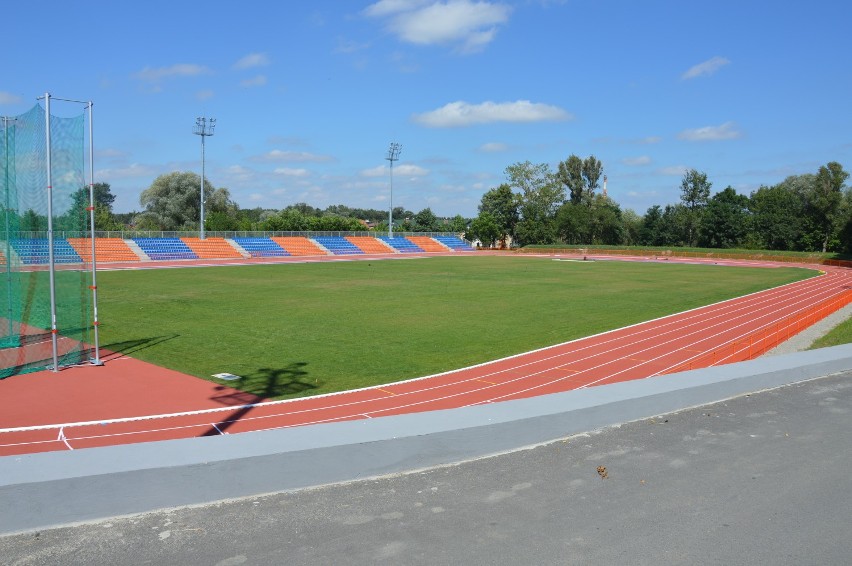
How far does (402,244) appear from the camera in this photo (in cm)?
→ 8625

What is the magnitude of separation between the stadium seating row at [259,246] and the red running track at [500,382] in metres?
34.5

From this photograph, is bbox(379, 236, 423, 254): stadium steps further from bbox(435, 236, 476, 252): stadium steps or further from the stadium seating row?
bbox(435, 236, 476, 252): stadium steps

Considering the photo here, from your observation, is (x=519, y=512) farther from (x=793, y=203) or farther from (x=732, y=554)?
(x=793, y=203)

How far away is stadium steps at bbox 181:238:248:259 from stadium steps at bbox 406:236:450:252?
88.3ft

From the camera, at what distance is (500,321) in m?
22.5

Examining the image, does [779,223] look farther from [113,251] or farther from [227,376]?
[227,376]

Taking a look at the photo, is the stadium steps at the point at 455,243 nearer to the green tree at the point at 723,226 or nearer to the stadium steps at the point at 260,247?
the stadium steps at the point at 260,247

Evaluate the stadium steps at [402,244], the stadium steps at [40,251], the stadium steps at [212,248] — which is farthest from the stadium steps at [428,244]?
the stadium steps at [40,251]

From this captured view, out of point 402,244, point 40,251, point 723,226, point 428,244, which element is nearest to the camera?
point 40,251

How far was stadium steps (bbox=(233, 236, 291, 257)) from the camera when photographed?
69375 mm

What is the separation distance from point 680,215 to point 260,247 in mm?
55578

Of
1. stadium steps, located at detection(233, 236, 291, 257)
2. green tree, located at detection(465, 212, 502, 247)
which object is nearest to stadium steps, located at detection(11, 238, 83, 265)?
stadium steps, located at detection(233, 236, 291, 257)

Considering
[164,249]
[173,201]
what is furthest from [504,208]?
[164,249]

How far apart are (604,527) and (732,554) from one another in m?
0.68
